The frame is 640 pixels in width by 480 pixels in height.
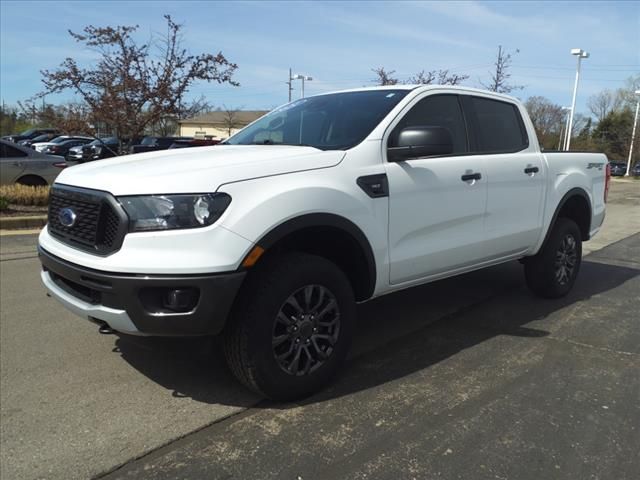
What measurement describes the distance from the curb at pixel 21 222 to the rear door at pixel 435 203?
707 centimetres

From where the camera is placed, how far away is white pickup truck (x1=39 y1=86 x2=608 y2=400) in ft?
8.79

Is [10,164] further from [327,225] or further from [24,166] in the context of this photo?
[327,225]

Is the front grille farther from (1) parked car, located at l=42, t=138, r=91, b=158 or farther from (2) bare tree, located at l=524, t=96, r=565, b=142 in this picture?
(2) bare tree, located at l=524, t=96, r=565, b=142

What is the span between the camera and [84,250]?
292 cm

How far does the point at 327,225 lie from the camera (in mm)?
3098

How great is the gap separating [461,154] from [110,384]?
2.87 m

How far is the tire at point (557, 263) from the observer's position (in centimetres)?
507

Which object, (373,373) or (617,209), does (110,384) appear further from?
(617,209)

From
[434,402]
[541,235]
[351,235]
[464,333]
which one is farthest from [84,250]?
[541,235]

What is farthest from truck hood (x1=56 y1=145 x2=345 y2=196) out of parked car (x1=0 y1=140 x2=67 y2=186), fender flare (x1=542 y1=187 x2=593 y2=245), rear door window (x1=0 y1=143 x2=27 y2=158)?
rear door window (x1=0 y1=143 x2=27 y2=158)

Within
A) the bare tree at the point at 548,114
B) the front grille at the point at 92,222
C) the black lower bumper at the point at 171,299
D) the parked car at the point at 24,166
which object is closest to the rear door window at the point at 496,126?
the black lower bumper at the point at 171,299

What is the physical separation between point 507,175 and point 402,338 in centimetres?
153

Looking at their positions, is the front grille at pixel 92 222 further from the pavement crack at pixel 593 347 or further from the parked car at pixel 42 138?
the parked car at pixel 42 138

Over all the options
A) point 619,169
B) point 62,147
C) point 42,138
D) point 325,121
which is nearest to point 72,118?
point 325,121
